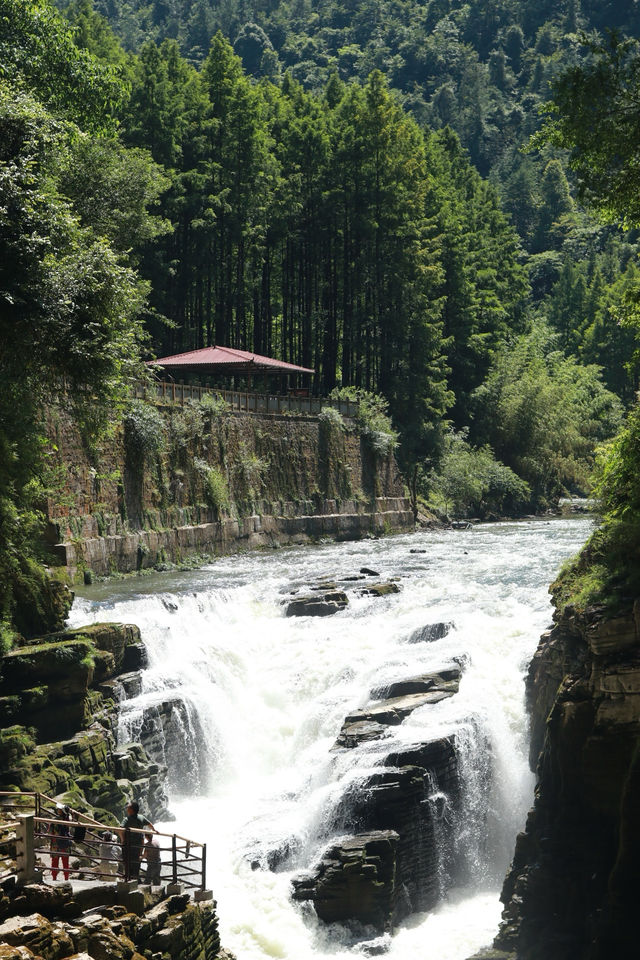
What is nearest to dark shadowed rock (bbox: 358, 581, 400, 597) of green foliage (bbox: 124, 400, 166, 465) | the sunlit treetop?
green foliage (bbox: 124, 400, 166, 465)

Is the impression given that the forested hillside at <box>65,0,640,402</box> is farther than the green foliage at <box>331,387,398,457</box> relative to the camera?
Yes

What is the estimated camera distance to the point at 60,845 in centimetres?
1514

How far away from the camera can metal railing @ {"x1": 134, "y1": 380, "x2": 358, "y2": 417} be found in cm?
3641

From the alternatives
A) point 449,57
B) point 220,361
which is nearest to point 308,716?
point 220,361

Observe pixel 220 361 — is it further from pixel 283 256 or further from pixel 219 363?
pixel 283 256

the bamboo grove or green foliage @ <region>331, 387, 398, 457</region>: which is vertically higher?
the bamboo grove

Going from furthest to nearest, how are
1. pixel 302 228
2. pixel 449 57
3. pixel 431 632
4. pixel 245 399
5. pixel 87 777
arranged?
1. pixel 449 57
2. pixel 302 228
3. pixel 245 399
4. pixel 431 632
5. pixel 87 777

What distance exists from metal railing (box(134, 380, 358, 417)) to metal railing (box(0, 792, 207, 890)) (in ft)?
68.0

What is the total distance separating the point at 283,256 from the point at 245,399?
66.5 feet

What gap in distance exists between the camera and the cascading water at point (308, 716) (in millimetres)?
17906

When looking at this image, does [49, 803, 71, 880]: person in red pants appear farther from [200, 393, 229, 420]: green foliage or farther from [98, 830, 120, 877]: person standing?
[200, 393, 229, 420]: green foliage

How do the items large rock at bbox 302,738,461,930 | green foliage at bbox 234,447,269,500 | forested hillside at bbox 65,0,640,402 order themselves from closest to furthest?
large rock at bbox 302,738,461,930 < green foliage at bbox 234,447,269,500 < forested hillside at bbox 65,0,640,402

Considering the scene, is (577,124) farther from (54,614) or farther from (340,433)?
(340,433)

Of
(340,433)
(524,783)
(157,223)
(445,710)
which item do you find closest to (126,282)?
(445,710)
